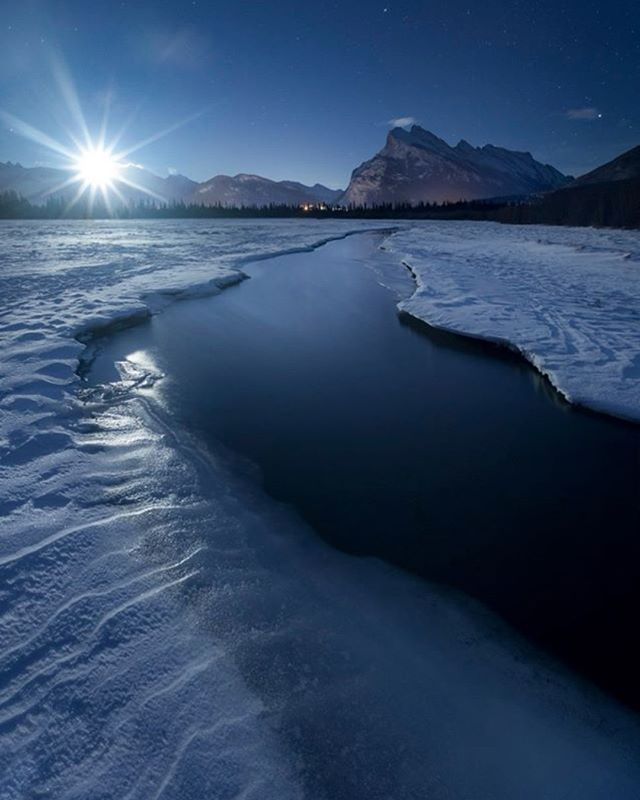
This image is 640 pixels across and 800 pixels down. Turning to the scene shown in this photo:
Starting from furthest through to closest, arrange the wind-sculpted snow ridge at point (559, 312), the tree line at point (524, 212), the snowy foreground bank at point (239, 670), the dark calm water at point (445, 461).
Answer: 1. the tree line at point (524, 212)
2. the wind-sculpted snow ridge at point (559, 312)
3. the dark calm water at point (445, 461)
4. the snowy foreground bank at point (239, 670)

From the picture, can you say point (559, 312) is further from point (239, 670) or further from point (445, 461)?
point (239, 670)

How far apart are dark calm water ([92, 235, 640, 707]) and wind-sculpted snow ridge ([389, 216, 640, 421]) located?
1.38ft

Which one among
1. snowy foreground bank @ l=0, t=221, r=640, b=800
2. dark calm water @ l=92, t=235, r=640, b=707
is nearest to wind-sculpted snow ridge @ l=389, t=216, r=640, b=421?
dark calm water @ l=92, t=235, r=640, b=707

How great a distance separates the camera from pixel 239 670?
2.01 metres

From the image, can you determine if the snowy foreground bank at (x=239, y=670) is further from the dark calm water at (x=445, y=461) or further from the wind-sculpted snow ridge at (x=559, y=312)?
the wind-sculpted snow ridge at (x=559, y=312)


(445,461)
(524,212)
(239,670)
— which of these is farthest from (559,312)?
(524,212)

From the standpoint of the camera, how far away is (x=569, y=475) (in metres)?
3.76

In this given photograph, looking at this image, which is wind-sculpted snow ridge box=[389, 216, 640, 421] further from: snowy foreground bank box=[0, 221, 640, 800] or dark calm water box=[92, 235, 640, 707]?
snowy foreground bank box=[0, 221, 640, 800]

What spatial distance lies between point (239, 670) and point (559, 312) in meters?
9.00

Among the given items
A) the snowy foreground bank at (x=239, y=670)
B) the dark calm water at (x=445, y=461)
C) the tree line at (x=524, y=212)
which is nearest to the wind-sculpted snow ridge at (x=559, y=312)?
the dark calm water at (x=445, y=461)

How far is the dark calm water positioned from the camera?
263cm

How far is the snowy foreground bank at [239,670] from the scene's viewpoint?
1662 millimetres

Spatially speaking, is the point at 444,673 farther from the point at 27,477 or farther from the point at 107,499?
the point at 27,477

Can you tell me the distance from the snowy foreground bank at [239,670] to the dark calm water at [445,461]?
308mm
